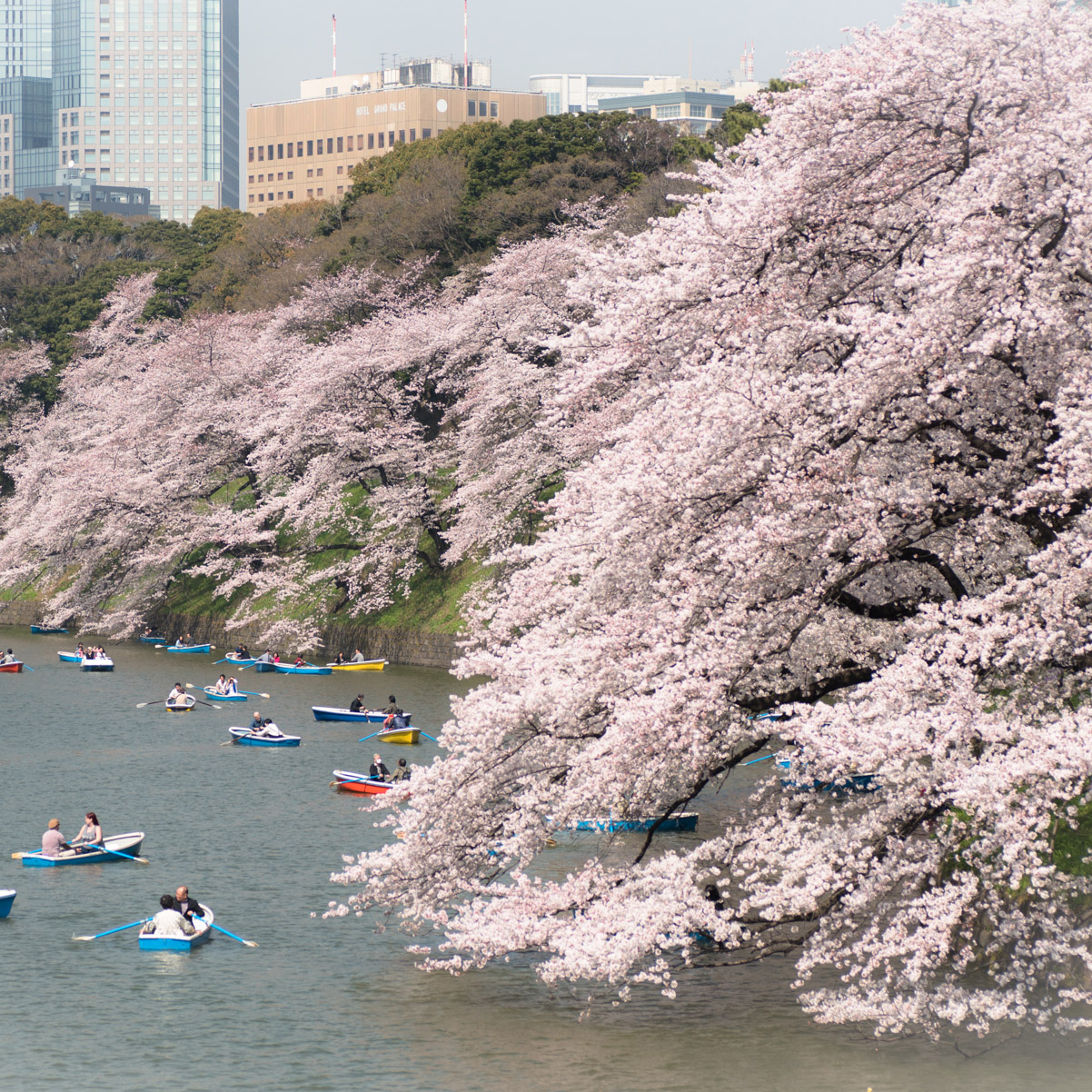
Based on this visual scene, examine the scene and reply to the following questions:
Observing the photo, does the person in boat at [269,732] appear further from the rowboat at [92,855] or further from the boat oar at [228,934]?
the boat oar at [228,934]

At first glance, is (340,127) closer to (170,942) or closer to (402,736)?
(402,736)

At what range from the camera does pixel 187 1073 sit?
16312 millimetres

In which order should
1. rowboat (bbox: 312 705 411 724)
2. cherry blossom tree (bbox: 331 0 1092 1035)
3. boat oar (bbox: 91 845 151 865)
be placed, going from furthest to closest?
rowboat (bbox: 312 705 411 724)
boat oar (bbox: 91 845 151 865)
cherry blossom tree (bbox: 331 0 1092 1035)

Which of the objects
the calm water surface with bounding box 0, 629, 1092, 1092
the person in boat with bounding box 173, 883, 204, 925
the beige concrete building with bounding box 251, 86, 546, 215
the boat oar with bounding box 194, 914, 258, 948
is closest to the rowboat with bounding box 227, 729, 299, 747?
the calm water surface with bounding box 0, 629, 1092, 1092

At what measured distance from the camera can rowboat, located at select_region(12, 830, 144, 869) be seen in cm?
2581

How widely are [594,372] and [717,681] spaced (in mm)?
4739

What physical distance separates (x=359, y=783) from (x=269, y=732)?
282 inches

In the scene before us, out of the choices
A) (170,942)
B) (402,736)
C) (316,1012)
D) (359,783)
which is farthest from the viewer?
(402,736)

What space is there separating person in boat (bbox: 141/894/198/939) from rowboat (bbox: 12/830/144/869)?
5.48 metres

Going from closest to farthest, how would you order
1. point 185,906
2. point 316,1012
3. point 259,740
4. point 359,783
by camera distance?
point 316,1012 → point 185,906 → point 359,783 → point 259,740

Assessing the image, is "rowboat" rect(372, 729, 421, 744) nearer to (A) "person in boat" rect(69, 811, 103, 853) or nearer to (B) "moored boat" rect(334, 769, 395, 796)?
(B) "moored boat" rect(334, 769, 395, 796)

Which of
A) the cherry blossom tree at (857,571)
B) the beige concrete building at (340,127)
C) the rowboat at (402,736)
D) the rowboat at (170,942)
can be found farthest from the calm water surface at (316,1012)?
the beige concrete building at (340,127)

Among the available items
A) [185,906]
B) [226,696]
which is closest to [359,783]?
[185,906]

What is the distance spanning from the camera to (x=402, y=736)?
37562mm
